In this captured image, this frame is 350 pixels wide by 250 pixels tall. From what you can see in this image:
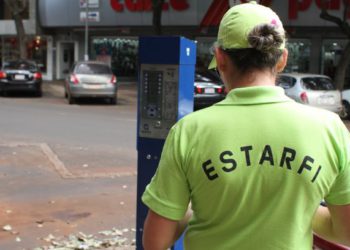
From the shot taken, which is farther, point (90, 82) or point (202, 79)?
point (90, 82)

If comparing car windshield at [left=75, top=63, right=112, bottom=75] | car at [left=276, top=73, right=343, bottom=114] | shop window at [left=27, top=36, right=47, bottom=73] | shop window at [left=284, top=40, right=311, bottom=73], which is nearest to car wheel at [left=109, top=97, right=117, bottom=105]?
car windshield at [left=75, top=63, right=112, bottom=75]

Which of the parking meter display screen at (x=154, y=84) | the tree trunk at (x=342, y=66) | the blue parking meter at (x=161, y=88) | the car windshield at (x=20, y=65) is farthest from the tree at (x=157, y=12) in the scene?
the parking meter display screen at (x=154, y=84)

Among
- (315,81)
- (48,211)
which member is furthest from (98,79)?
(48,211)

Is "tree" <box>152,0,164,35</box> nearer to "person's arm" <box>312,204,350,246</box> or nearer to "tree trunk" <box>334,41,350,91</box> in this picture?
Answer: "tree trunk" <box>334,41,350,91</box>

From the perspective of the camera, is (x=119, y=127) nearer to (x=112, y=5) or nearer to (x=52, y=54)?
(x=112, y=5)

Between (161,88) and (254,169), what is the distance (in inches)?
75.5

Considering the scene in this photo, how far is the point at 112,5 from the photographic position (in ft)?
89.0

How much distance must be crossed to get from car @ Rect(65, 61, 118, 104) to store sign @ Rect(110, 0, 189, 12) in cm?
809

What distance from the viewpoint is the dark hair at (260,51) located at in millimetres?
1737

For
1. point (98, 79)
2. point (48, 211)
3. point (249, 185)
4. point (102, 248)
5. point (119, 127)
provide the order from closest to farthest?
1. point (249, 185)
2. point (102, 248)
3. point (48, 211)
4. point (119, 127)
5. point (98, 79)

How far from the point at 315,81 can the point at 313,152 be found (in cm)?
1489

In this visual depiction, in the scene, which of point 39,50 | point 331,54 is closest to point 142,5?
point 39,50

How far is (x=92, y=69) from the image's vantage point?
746 inches

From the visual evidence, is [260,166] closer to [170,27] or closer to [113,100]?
[113,100]
